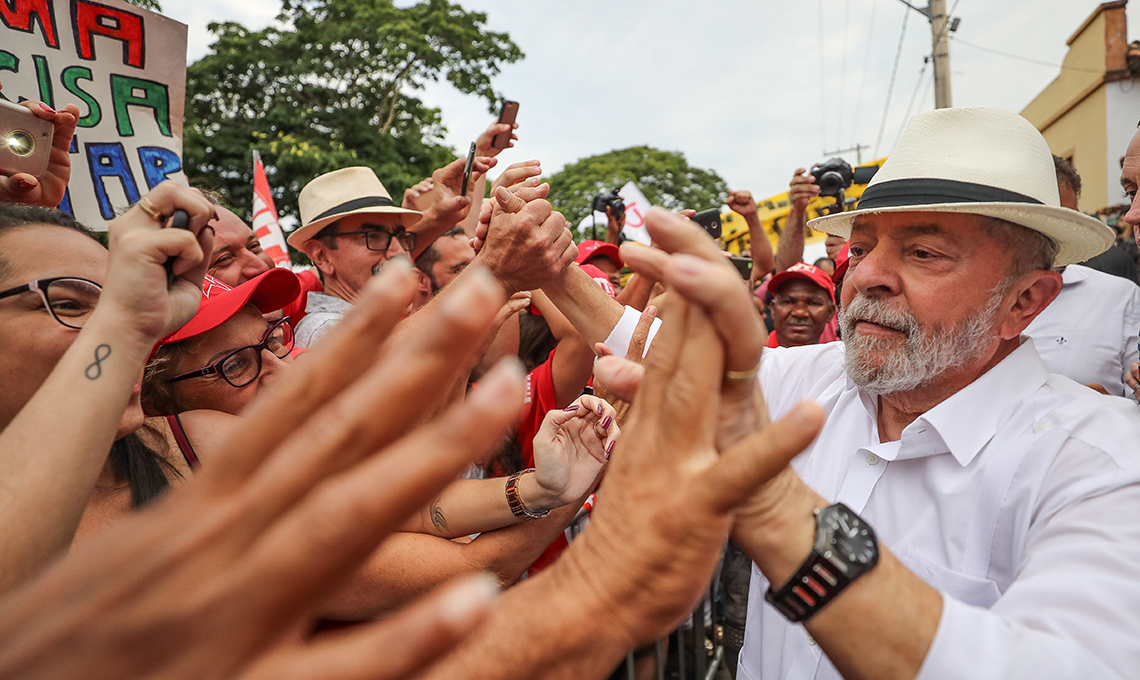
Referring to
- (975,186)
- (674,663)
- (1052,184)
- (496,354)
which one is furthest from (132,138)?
(674,663)

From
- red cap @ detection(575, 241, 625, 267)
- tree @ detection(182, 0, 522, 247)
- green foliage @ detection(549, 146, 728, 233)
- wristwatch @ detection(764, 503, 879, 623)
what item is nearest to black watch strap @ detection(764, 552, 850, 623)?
wristwatch @ detection(764, 503, 879, 623)

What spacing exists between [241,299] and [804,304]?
423 centimetres

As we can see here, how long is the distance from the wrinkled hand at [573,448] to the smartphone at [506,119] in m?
2.02

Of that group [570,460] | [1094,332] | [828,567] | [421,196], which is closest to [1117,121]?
[1094,332]

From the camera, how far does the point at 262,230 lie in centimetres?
620

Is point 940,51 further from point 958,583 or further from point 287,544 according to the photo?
point 287,544

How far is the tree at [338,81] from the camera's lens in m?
17.0

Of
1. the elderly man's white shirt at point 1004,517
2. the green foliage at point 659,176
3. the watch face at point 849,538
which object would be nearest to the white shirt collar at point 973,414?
the elderly man's white shirt at point 1004,517

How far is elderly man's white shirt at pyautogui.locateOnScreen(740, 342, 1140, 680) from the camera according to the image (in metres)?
1.13

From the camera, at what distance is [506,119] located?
355 cm

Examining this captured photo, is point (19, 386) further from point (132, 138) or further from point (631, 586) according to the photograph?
point (132, 138)

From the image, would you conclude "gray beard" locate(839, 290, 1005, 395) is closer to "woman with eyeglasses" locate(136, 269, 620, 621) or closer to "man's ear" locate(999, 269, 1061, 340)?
"man's ear" locate(999, 269, 1061, 340)

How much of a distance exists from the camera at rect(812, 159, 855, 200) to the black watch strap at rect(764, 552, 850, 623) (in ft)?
13.1

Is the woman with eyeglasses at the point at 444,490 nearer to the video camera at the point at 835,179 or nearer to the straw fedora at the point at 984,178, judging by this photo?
the straw fedora at the point at 984,178
